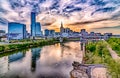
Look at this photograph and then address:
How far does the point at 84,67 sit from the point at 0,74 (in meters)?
3.93

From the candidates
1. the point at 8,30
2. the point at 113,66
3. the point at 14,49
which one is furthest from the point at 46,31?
the point at 113,66

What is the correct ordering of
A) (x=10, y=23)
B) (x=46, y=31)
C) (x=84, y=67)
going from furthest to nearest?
(x=46, y=31)
(x=10, y=23)
(x=84, y=67)

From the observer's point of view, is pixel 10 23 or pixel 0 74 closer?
pixel 0 74

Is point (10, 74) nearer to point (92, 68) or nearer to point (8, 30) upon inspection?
point (92, 68)

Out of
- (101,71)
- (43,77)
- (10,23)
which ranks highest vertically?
(10,23)

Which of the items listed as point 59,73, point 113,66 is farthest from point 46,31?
point 113,66

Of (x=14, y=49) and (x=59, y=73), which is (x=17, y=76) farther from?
(x=14, y=49)

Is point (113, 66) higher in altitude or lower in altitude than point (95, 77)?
higher

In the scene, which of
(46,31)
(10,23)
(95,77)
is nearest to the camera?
(95,77)

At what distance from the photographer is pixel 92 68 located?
838 cm

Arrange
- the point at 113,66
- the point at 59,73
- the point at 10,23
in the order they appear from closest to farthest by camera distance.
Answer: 1. the point at 113,66
2. the point at 59,73
3. the point at 10,23

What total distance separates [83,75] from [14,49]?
14.1 m

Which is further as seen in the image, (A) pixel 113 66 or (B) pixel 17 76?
(B) pixel 17 76

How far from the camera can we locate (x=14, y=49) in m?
21.0
